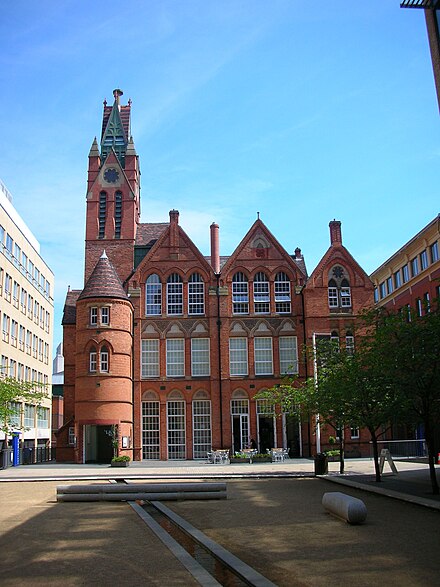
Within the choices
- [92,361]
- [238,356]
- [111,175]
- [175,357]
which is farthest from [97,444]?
[111,175]

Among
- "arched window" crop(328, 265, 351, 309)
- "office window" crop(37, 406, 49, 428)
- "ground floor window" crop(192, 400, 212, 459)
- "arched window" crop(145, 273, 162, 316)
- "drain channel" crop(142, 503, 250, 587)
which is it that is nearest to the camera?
"drain channel" crop(142, 503, 250, 587)

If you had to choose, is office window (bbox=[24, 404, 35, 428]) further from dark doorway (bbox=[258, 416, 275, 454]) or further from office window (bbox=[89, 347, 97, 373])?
dark doorway (bbox=[258, 416, 275, 454])

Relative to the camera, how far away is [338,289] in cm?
4922

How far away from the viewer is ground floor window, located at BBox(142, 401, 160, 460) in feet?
154

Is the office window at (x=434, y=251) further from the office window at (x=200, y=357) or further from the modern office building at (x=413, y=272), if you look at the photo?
the office window at (x=200, y=357)

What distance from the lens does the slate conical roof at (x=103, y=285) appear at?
149ft

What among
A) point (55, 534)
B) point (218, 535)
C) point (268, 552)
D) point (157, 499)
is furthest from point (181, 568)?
point (157, 499)

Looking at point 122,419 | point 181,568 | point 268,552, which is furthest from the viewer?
point 122,419

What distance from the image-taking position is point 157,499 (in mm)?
19734

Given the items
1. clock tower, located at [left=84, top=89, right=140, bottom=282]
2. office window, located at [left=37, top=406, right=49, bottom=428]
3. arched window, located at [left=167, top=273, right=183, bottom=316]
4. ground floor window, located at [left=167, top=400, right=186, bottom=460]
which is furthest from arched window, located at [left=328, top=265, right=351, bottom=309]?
office window, located at [left=37, top=406, right=49, bottom=428]

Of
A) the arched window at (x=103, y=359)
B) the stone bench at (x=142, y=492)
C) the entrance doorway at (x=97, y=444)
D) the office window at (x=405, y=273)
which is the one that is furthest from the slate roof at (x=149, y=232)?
the stone bench at (x=142, y=492)

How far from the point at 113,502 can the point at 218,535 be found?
7.75 meters

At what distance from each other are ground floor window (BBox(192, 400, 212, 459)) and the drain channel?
103 ft

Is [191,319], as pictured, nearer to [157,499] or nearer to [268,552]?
[157,499]
